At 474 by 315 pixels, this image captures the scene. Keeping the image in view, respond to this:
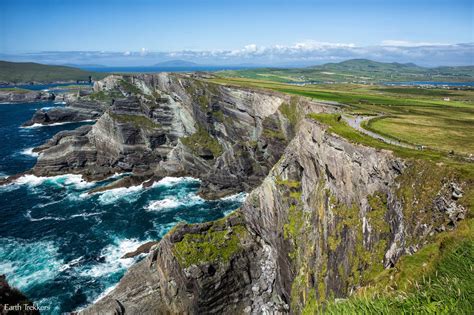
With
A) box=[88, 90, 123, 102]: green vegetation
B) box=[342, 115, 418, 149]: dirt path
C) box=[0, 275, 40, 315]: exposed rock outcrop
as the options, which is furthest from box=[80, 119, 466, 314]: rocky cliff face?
box=[88, 90, 123, 102]: green vegetation

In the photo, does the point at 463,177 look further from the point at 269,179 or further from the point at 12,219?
the point at 12,219

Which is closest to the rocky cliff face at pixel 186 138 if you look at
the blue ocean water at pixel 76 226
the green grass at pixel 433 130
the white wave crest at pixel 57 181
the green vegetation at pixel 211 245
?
the white wave crest at pixel 57 181

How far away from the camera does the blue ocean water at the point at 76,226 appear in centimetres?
4459

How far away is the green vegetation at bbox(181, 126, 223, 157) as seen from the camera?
88.3 meters

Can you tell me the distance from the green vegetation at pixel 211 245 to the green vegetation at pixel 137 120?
Result: 62190 mm

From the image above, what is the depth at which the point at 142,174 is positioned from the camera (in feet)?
279

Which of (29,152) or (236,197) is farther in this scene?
(29,152)

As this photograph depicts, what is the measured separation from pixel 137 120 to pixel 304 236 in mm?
77599

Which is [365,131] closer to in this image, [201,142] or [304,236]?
[304,236]

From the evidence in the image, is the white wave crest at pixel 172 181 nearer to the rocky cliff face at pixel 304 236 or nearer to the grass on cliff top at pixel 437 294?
the rocky cliff face at pixel 304 236

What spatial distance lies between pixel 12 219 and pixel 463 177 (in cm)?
7650

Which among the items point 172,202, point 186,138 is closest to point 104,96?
point 186,138

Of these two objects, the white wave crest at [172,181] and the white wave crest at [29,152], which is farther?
the white wave crest at [29,152]

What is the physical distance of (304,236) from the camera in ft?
119
